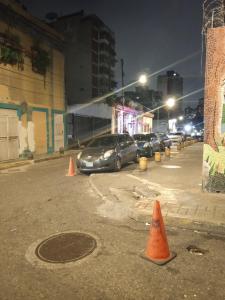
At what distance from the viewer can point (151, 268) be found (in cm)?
386

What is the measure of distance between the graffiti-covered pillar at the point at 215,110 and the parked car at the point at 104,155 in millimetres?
4759

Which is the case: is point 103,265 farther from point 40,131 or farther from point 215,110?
point 40,131

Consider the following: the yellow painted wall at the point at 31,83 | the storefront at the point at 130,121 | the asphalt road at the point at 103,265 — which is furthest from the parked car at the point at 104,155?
A: the storefront at the point at 130,121

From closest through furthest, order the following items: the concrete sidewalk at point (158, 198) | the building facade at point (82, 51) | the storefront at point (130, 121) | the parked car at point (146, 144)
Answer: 1. the concrete sidewalk at point (158, 198)
2. the parked car at point (146, 144)
3. the storefront at point (130, 121)
4. the building facade at point (82, 51)

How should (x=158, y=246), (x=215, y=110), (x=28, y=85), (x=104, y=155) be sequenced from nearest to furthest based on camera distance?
(x=158, y=246) → (x=215, y=110) → (x=104, y=155) → (x=28, y=85)

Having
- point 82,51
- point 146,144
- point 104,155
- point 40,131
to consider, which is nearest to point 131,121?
point 40,131

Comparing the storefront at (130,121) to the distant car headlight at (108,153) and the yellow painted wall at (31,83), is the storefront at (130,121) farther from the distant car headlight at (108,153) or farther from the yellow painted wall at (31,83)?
the distant car headlight at (108,153)

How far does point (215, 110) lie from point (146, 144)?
1109cm

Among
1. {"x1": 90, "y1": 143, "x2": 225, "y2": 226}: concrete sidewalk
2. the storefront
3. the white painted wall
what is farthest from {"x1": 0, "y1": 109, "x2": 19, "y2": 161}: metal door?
the storefront

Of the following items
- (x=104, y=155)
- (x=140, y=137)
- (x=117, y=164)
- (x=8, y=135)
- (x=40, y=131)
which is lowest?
(x=117, y=164)

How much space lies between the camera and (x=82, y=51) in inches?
2657

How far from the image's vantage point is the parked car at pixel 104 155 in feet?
37.5

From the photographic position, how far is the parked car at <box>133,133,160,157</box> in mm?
18250

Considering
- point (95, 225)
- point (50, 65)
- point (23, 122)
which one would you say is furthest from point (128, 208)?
point (50, 65)
